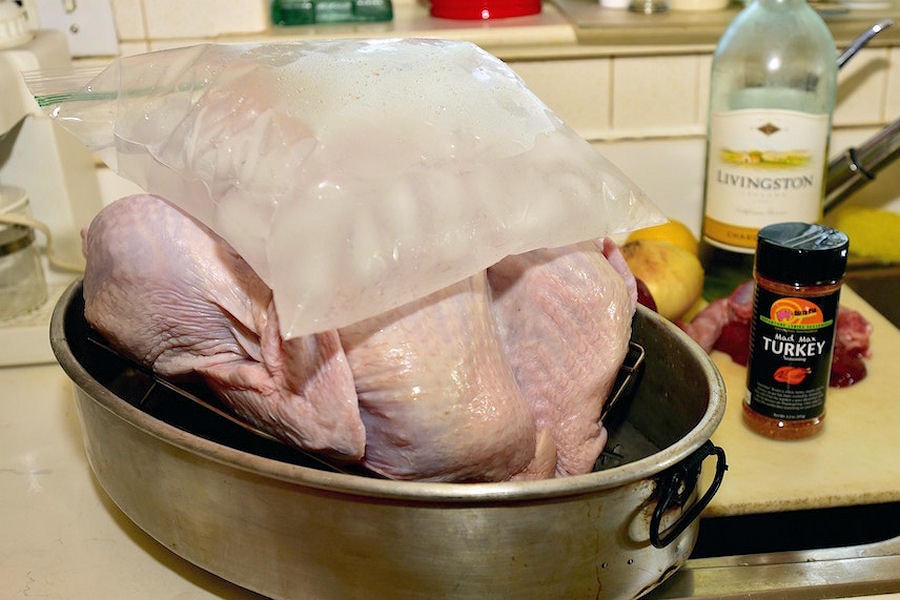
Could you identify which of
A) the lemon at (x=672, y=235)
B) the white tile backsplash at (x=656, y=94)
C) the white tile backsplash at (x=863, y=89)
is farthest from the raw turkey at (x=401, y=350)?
the white tile backsplash at (x=863, y=89)

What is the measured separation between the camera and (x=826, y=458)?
804 millimetres

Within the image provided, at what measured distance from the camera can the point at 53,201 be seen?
1060 mm

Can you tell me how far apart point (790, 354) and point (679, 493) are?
10.0 inches

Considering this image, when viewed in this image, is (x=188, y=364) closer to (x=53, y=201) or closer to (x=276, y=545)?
(x=276, y=545)

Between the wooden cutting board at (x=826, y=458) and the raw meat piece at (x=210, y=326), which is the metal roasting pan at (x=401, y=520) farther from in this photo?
the wooden cutting board at (x=826, y=458)

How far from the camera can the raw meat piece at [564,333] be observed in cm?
66

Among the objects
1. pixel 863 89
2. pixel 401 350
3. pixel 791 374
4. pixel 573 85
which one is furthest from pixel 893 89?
pixel 401 350

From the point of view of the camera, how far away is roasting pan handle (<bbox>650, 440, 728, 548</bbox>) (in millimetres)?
553

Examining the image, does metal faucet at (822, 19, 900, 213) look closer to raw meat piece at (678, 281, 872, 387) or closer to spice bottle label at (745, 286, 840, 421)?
raw meat piece at (678, 281, 872, 387)

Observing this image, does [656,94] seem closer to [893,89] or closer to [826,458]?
[893,89]

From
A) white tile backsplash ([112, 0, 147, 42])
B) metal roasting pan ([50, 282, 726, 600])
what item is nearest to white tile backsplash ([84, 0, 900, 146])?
white tile backsplash ([112, 0, 147, 42])

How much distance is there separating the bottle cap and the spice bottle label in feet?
0.06

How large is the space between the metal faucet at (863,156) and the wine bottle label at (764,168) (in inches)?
3.1

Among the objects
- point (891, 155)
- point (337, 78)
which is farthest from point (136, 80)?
point (891, 155)
